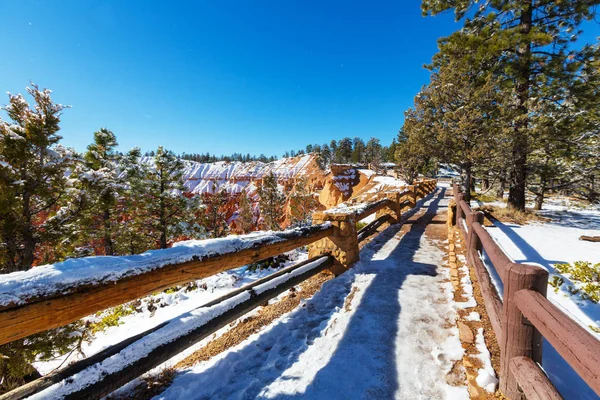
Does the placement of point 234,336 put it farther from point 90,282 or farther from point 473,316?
point 473,316

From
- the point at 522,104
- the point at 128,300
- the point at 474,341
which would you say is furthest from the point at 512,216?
the point at 128,300

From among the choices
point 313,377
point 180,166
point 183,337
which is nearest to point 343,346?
point 313,377

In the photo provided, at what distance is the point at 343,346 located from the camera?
267cm

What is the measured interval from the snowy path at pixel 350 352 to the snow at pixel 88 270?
117 centimetres

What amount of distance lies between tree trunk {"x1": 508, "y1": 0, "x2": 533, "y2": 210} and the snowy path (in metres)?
7.13

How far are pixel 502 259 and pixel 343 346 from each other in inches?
70.8

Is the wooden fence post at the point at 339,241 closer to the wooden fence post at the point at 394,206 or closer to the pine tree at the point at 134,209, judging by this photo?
the wooden fence post at the point at 394,206

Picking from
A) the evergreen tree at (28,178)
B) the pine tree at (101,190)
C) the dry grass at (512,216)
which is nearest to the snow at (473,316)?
the dry grass at (512,216)

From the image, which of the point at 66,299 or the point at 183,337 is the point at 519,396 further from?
the point at 66,299

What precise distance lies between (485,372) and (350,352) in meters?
1.17

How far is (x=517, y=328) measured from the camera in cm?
175

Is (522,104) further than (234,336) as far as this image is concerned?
Yes

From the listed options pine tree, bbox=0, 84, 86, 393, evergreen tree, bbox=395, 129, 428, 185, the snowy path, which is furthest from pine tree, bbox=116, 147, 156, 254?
A: evergreen tree, bbox=395, 129, 428, 185

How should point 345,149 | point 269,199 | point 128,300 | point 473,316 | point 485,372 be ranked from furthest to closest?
point 345,149 < point 269,199 < point 473,316 < point 485,372 < point 128,300
